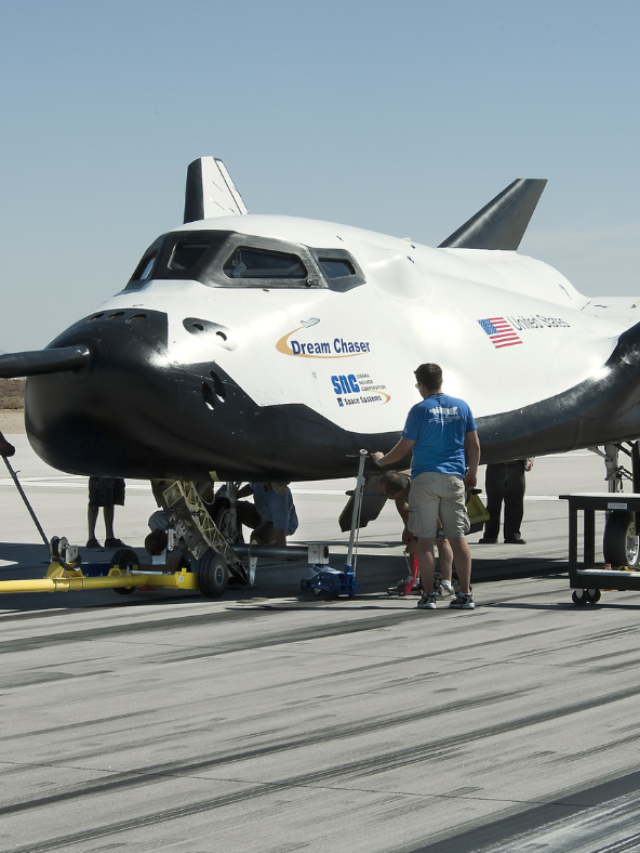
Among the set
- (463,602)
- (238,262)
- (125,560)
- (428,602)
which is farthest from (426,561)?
(238,262)

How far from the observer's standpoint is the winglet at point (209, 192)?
699 inches

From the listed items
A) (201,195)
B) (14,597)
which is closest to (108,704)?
(14,597)

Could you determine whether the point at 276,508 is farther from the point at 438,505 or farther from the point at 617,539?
the point at 617,539

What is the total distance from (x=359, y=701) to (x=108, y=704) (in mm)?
1539

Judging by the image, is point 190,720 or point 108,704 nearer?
point 190,720

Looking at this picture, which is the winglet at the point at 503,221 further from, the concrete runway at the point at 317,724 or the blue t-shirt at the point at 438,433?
the concrete runway at the point at 317,724

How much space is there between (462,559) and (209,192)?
9005 mm

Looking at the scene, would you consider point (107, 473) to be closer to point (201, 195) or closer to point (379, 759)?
point (379, 759)

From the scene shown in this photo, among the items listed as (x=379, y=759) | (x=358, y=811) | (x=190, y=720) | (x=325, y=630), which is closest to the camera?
(x=358, y=811)

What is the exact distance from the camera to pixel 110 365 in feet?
33.7

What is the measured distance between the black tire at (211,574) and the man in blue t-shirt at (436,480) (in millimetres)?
2014

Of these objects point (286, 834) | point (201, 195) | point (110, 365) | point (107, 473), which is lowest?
point (286, 834)

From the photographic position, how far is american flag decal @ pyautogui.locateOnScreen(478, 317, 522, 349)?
44.9ft

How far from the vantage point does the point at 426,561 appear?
1096 cm
